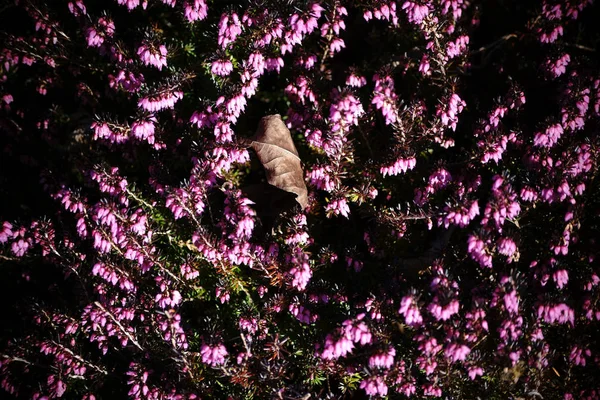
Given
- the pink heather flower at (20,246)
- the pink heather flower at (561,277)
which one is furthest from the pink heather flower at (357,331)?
the pink heather flower at (20,246)

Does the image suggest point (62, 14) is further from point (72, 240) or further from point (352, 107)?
point (352, 107)

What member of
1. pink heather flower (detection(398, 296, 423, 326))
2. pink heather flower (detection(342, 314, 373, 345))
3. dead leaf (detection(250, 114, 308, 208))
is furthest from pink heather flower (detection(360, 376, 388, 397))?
dead leaf (detection(250, 114, 308, 208))

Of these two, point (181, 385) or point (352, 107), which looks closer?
point (352, 107)

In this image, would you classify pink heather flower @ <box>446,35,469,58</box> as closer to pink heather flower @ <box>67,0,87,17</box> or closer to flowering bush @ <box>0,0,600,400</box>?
flowering bush @ <box>0,0,600,400</box>

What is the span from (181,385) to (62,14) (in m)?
5.09

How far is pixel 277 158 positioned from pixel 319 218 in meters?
0.95

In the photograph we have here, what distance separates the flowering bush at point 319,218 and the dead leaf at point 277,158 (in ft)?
0.92

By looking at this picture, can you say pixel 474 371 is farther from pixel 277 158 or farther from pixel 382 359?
pixel 277 158

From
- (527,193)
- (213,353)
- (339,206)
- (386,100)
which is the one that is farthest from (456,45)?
(213,353)

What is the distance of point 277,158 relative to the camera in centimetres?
491

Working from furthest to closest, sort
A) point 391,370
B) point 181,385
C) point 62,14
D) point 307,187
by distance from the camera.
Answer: point 62,14
point 307,187
point 181,385
point 391,370

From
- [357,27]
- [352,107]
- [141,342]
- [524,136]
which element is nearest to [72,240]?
[141,342]

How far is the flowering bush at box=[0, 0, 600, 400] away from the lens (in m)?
3.84

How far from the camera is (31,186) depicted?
5.93 metres
